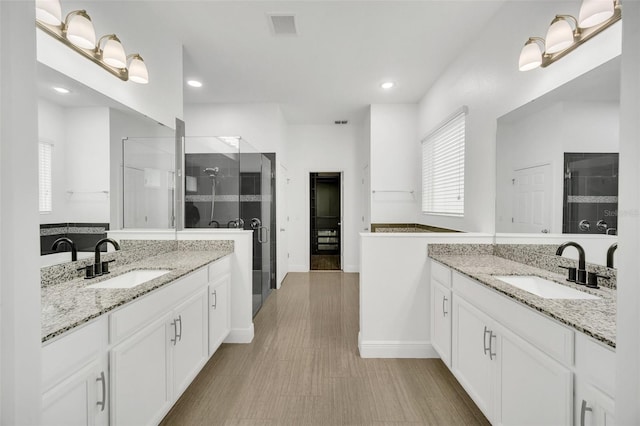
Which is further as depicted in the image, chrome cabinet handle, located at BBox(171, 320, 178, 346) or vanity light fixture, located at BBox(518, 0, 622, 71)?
chrome cabinet handle, located at BBox(171, 320, 178, 346)

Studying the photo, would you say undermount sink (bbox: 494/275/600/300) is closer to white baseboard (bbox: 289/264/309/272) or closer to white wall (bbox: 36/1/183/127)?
white wall (bbox: 36/1/183/127)

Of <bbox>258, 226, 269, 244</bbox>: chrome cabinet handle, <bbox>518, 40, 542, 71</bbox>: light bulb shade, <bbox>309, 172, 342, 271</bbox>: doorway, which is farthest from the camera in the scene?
<bbox>309, 172, 342, 271</bbox>: doorway

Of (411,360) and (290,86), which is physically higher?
Answer: (290,86)

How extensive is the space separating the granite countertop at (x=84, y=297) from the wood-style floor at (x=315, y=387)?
882 mm

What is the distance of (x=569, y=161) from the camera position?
1.71 m

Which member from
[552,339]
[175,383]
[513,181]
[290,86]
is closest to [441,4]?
[513,181]

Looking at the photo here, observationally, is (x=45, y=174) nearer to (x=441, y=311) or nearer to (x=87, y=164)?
(x=87, y=164)

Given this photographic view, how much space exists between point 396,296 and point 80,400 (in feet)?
7.02

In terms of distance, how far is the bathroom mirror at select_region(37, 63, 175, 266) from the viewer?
1479 mm

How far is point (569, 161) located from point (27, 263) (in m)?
2.31

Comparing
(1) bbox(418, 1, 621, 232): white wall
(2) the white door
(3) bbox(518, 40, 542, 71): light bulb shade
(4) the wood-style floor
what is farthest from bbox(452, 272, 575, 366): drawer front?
A: (3) bbox(518, 40, 542, 71): light bulb shade

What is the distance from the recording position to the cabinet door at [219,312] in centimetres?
230

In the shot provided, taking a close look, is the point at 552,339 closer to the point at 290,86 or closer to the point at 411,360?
the point at 411,360

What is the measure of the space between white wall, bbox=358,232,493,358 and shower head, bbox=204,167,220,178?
1952mm
